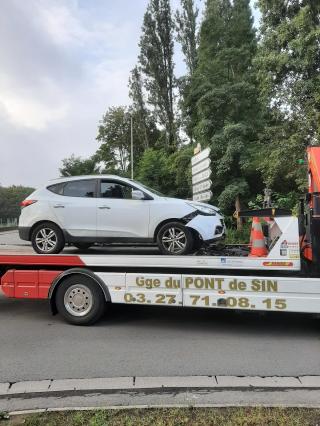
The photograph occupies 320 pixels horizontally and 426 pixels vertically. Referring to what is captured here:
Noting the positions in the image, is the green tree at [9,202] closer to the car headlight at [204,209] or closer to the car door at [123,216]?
the car door at [123,216]

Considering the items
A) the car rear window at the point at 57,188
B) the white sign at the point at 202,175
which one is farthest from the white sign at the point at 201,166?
the car rear window at the point at 57,188

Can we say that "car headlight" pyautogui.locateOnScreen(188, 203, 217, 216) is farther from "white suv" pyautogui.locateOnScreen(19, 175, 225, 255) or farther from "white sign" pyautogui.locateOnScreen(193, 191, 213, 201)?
"white sign" pyautogui.locateOnScreen(193, 191, 213, 201)

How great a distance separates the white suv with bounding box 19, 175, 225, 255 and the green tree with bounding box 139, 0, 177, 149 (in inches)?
1047

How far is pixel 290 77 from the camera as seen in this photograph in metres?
15.7

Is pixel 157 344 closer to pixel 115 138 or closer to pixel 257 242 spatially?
pixel 257 242

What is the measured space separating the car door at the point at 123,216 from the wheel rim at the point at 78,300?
92cm

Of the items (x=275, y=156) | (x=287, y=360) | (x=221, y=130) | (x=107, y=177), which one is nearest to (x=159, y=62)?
(x=221, y=130)

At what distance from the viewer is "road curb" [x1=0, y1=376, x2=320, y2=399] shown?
444cm

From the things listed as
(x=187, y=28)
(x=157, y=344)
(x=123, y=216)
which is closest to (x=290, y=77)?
(x=123, y=216)

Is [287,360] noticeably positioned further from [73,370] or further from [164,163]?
[164,163]

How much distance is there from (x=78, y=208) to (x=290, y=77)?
442 inches

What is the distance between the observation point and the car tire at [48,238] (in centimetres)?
741

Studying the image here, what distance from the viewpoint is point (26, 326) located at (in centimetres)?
703

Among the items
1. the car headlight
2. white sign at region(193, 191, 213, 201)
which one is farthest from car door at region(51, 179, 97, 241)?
white sign at region(193, 191, 213, 201)
